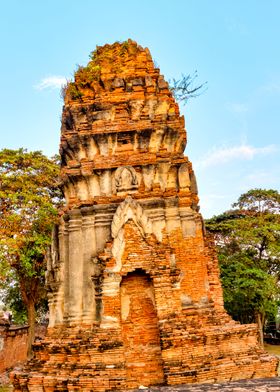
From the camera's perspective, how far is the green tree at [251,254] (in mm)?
21312

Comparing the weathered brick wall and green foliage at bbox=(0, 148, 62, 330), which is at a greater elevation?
green foliage at bbox=(0, 148, 62, 330)

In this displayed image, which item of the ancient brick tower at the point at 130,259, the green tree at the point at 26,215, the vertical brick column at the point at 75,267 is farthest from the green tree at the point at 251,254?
the vertical brick column at the point at 75,267

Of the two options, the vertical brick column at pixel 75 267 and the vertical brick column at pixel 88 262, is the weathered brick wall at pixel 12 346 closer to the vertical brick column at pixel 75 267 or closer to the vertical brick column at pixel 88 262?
the vertical brick column at pixel 75 267

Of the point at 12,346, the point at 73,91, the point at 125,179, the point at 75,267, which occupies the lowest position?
the point at 12,346

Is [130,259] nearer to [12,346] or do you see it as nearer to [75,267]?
[75,267]

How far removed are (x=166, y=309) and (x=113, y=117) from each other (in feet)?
14.7

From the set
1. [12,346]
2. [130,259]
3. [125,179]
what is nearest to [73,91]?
[125,179]

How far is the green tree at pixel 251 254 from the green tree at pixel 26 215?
403 inches

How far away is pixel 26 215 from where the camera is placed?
1641 centimetres

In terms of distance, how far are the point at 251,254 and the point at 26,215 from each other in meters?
14.1

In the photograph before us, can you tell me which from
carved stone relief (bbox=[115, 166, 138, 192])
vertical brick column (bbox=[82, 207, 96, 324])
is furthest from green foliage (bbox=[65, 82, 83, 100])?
vertical brick column (bbox=[82, 207, 96, 324])

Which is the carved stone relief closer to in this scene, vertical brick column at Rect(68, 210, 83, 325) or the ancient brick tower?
the ancient brick tower

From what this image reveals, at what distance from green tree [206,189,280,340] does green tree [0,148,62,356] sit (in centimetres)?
1023

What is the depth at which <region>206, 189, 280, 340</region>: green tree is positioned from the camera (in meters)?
21.3
